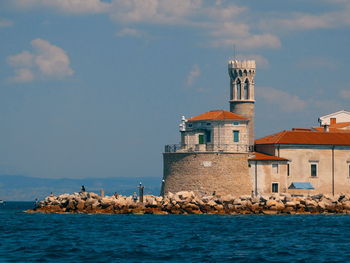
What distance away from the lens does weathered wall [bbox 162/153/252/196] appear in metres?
64.9

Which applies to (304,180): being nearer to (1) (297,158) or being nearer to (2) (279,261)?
(1) (297,158)

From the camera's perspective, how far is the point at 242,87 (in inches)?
2820

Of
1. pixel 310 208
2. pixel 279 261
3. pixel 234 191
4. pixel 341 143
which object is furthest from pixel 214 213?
pixel 279 261

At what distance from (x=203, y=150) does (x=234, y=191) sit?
3901 millimetres

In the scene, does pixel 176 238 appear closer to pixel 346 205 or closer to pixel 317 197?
pixel 317 197

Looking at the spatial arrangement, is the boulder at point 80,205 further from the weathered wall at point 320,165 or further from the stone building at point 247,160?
the weathered wall at point 320,165

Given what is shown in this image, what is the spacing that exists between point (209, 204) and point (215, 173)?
10.5 feet

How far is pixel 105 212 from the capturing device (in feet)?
212

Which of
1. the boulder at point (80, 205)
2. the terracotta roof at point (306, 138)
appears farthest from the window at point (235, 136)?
the boulder at point (80, 205)

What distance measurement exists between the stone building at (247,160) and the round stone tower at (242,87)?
220 centimetres

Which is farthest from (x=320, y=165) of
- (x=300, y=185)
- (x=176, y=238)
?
(x=176, y=238)

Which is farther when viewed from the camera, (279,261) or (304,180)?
(304,180)

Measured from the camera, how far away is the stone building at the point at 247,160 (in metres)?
65.1

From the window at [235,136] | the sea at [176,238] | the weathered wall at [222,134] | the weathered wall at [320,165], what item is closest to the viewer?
the sea at [176,238]
